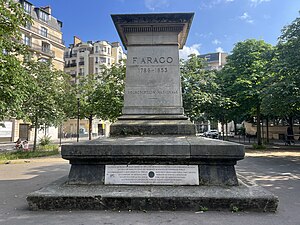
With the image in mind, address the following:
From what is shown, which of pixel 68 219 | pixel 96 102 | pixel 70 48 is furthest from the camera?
pixel 70 48

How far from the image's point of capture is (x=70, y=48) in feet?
254

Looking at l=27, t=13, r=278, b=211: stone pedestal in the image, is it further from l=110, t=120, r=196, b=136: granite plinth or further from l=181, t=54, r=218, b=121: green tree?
l=181, t=54, r=218, b=121: green tree

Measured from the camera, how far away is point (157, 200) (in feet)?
14.4

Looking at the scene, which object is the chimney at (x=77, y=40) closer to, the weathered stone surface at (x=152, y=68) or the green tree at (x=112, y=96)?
the green tree at (x=112, y=96)

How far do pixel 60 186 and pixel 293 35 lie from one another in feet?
51.4

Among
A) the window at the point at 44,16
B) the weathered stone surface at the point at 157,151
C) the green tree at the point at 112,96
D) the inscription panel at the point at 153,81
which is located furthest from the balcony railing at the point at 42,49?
the weathered stone surface at the point at 157,151

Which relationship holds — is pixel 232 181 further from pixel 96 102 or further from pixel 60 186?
pixel 96 102

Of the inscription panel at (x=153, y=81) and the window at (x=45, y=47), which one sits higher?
the window at (x=45, y=47)

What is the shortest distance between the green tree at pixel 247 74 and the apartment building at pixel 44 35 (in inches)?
1286

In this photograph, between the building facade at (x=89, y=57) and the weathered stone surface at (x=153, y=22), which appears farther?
the building facade at (x=89, y=57)

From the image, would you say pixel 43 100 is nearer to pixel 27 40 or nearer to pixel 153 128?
pixel 153 128

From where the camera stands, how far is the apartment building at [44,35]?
44.3 m

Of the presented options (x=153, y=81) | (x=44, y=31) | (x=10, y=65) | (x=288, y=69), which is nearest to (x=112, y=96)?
(x=10, y=65)

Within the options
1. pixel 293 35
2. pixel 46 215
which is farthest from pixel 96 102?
pixel 46 215
